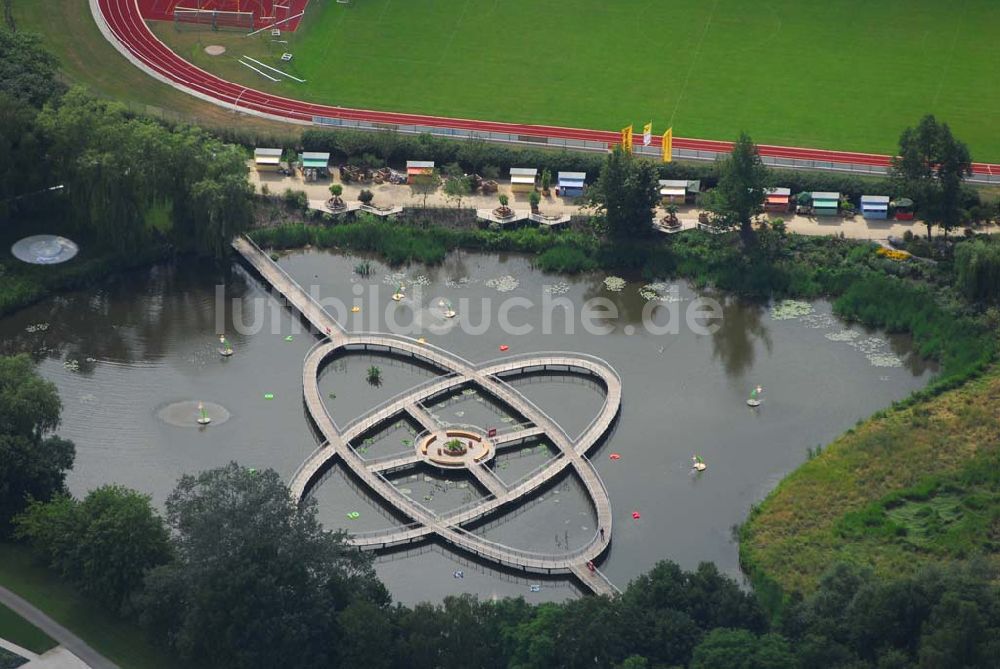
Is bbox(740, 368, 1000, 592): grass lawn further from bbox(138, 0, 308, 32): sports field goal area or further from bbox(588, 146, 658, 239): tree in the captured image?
bbox(138, 0, 308, 32): sports field goal area

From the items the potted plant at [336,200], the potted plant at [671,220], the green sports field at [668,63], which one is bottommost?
the potted plant at [336,200]

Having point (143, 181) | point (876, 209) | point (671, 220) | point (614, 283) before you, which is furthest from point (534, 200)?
point (143, 181)

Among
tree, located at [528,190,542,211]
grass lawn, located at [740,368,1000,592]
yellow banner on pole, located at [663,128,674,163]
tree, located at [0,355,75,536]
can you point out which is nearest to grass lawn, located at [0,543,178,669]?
tree, located at [0,355,75,536]

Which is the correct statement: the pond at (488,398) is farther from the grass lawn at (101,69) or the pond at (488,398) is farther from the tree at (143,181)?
the grass lawn at (101,69)

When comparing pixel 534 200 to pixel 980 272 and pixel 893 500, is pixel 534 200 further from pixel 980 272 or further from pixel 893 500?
pixel 893 500

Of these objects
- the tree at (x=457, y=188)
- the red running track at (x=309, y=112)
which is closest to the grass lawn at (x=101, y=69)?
the red running track at (x=309, y=112)
